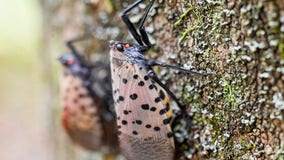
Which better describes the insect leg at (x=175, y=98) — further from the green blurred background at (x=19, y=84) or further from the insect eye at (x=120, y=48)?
the green blurred background at (x=19, y=84)

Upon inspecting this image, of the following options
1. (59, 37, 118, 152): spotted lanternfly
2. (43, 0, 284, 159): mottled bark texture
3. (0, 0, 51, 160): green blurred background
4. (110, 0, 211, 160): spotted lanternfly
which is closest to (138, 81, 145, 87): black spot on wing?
(110, 0, 211, 160): spotted lanternfly

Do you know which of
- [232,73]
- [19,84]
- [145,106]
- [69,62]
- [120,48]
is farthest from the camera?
[19,84]

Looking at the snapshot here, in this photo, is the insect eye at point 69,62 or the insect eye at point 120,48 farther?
the insect eye at point 69,62

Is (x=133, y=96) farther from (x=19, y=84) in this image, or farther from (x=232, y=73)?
(x=19, y=84)

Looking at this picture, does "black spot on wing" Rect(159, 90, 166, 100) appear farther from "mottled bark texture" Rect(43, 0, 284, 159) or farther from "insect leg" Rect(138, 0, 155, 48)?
"insect leg" Rect(138, 0, 155, 48)

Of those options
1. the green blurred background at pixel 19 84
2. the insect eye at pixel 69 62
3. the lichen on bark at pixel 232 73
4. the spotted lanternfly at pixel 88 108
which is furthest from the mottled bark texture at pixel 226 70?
the green blurred background at pixel 19 84

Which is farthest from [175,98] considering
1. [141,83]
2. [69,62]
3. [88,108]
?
[69,62]
